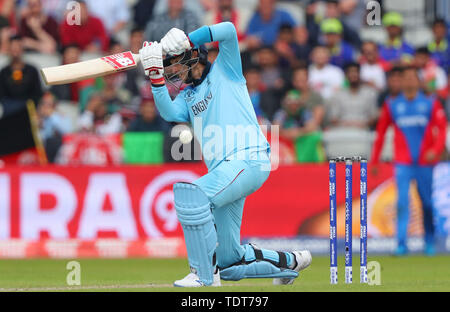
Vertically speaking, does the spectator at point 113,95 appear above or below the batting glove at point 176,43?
below

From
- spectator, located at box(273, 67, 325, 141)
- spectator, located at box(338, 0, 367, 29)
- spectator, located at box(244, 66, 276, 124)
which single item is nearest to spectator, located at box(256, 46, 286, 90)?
spectator, located at box(244, 66, 276, 124)

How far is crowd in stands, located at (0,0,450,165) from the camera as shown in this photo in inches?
524

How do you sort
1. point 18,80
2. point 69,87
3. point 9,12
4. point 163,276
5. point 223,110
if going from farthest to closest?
point 9,12, point 69,87, point 18,80, point 163,276, point 223,110

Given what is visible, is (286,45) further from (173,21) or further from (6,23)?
(6,23)

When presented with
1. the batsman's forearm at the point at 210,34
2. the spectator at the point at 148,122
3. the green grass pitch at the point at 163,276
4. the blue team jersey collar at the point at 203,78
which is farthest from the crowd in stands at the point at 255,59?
the batsman's forearm at the point at 210,34

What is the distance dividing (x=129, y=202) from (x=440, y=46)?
5736 mm

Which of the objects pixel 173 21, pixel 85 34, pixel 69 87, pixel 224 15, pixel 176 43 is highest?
pixel 224 15

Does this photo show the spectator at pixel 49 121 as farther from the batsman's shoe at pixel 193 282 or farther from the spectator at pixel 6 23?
the batsman's shoe at pixel 193 282

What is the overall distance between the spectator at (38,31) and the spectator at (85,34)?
156 mm

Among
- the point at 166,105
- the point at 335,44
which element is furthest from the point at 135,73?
the point at 166,105

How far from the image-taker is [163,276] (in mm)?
9336

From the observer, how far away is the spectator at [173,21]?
14.2m
